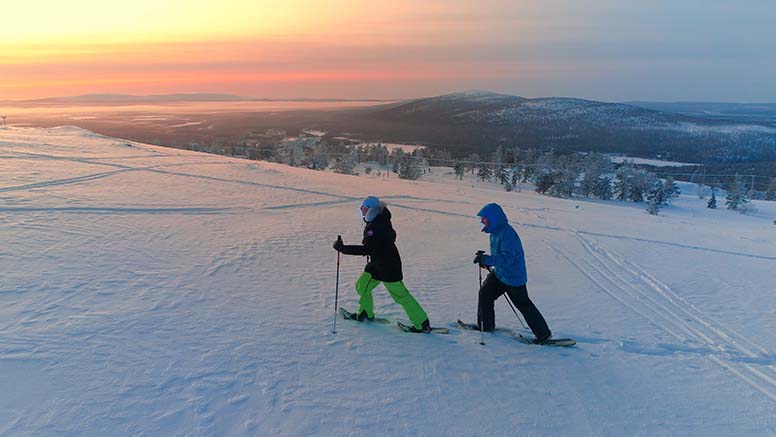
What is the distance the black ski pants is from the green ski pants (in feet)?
2.89

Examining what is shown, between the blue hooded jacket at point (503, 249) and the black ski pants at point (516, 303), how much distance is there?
5.9 inches

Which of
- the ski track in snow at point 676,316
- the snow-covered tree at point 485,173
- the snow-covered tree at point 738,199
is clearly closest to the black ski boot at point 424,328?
the ski track in snow at point 676,316

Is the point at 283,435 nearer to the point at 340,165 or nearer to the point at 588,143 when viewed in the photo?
the point at 340,165

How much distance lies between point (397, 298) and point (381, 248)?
2.45 ft

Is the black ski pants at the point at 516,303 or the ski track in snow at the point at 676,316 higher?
the black ski pants at the point at 516,303

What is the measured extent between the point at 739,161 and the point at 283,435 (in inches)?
5091

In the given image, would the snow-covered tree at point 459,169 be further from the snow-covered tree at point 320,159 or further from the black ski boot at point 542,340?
the black ski boot at point 542,340

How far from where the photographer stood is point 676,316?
25.3 ft

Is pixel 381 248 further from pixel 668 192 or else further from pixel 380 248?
pixel 668 192

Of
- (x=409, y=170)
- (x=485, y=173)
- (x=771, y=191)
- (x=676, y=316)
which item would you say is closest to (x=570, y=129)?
(x=485, y=173)

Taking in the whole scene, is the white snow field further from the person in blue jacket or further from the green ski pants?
the person in blue jacket

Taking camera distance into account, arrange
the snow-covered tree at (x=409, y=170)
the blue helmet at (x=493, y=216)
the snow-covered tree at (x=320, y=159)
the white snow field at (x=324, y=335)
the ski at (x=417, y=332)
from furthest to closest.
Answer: the snow-covered tree at (x=320, y=159), the snow-covered tree at (x=409, y=170), the ski at (x=417, y=332), the blue helmet at (x=493, y=216), the white snow field at (x=324, y=335)

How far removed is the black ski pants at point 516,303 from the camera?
6.18 metres

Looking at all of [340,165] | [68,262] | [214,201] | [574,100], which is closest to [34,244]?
[68,262]
